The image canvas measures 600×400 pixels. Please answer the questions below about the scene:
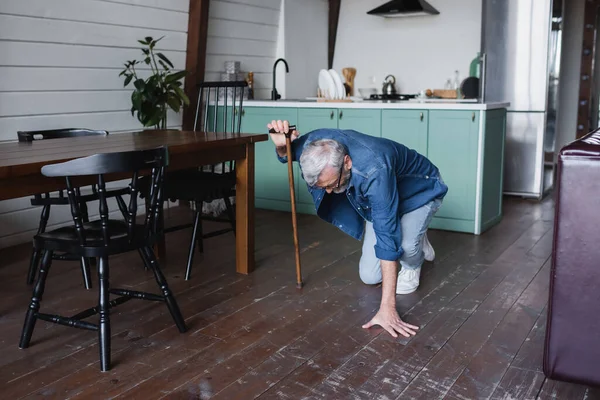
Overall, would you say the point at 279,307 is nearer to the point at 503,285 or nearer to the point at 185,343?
the point at 185,343

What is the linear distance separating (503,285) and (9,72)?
3309 mm

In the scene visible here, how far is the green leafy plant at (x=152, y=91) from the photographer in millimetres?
4723

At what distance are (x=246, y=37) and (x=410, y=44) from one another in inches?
79.0

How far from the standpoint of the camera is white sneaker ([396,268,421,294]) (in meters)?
3.27

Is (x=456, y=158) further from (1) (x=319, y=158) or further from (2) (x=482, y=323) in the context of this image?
(1) (x=319, y=158)

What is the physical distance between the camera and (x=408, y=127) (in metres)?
4.67

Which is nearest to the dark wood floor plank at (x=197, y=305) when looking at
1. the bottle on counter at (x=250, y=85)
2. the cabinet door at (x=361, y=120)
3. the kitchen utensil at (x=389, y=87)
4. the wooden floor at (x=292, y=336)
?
the wooden floor at (x=292, y=336)

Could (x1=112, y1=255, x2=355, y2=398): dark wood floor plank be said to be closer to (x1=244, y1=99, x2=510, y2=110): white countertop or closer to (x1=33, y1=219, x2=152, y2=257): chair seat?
(x1=33, y1=219, x2=152, y2=257): chair seat

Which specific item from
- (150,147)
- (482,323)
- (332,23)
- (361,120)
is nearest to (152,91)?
(361,120)

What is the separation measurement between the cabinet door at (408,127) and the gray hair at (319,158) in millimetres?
2218

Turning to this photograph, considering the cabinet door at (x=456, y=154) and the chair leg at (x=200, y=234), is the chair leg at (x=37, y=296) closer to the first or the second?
the chair leg at (x=200, y=234)

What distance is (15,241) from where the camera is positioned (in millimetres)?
4352

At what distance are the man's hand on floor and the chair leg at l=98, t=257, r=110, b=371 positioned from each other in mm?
1111

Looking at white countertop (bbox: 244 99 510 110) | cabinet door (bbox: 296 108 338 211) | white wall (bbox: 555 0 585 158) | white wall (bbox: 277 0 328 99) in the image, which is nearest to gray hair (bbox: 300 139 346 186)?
white countertop (bbox: 244 99 510 110)
